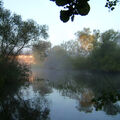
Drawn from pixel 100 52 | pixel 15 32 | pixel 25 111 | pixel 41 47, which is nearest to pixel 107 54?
pixel 100 52

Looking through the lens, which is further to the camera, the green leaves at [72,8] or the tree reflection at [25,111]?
the tree reflection at [25,111]

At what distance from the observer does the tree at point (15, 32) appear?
20.7m

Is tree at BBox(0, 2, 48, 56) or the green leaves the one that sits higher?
tree at BBox(0, 2, 48, 56)

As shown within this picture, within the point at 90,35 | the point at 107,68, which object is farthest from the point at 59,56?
the point at 107,68

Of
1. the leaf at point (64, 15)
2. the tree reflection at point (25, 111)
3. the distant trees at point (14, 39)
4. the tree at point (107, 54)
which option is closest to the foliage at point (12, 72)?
the distant trees at point (14, 39)

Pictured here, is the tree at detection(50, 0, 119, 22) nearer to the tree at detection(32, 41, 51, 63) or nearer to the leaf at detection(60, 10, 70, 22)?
the leaf at detection(60, 10, 70, 22)

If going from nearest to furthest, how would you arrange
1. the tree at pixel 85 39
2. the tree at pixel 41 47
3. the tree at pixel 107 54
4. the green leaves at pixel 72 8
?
1. the green leaves at pixel 72 8
2. the tree at pixel 41 47
3. the tree at pixel 107 54
4. the tree at pixel 85 39

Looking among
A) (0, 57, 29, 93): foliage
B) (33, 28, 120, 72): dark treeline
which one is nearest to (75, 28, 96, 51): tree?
(33, 28, 120, 72): dark treeline

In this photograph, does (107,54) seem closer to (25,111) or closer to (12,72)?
(12,72)

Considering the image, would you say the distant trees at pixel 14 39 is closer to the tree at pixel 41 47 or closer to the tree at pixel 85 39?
the tree at pixel 41 47

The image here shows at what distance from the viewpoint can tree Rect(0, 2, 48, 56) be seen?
2070 cm

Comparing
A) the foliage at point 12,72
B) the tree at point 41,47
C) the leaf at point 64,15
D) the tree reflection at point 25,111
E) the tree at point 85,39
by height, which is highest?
the tree at point 85,39

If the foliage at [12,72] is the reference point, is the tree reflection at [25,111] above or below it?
below

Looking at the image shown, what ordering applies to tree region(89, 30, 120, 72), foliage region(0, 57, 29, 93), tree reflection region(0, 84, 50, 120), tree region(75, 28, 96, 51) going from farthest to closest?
tree region(75, 28, 96, 51)
tree region(89, 30, 120, 72)
foliage region(0, 57, 29, 93)
tree reflection region(0, 84, 50, 120)
